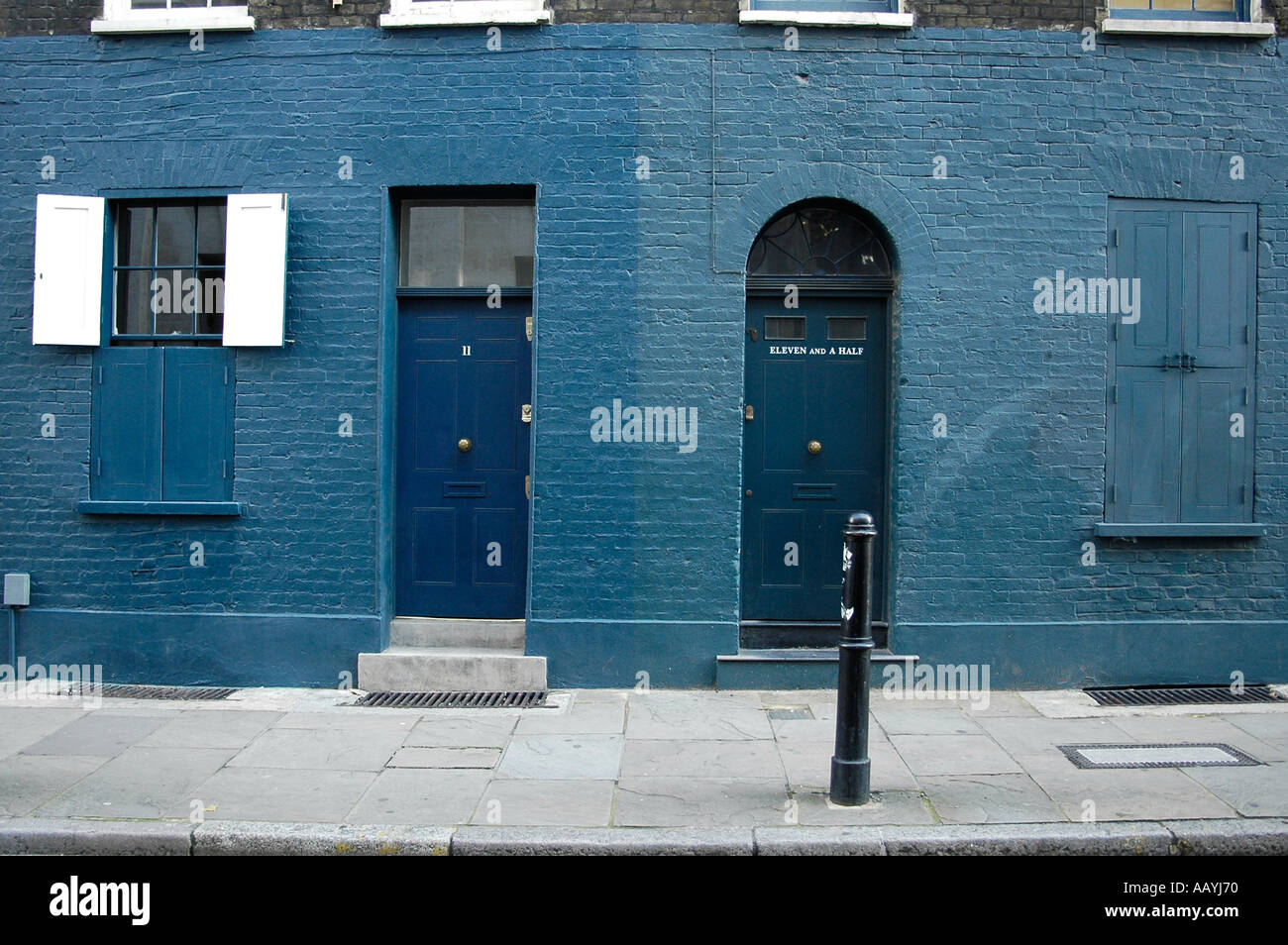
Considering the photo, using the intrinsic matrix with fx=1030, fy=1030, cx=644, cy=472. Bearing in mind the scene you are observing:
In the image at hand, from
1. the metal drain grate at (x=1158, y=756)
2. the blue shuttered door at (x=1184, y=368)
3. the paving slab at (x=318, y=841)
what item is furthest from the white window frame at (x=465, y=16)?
the metal drain grate at (x=1158, y=756)

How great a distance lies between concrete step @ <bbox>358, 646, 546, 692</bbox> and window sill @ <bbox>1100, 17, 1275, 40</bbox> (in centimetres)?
627

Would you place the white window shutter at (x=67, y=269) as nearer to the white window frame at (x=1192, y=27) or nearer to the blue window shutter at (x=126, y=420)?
the blue window shutter at (x=126, y=420)

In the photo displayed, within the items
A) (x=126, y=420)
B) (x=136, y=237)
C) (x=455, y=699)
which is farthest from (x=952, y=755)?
(x=136, y=237)

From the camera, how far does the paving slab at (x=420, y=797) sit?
5.16m

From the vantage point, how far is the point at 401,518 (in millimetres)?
8023

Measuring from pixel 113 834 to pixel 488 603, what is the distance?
3.40 metres

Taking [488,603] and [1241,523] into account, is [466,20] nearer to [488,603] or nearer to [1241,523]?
[488,603]

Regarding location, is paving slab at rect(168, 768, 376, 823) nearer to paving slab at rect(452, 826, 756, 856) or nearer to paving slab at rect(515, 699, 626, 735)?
paving slab at rect(452, 826, 756, 856)

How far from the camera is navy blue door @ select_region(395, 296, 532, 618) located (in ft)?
26.1

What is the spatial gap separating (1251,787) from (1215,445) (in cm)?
303

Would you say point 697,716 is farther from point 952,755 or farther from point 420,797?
point 420,797

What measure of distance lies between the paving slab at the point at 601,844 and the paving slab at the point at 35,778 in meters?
2.31

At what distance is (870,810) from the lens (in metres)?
5.25

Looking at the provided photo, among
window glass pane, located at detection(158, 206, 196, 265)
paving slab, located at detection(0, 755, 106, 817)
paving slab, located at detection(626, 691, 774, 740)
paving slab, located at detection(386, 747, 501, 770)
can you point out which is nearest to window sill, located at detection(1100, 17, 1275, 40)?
paving slab, located at detection(626, 691, 774, 740)
